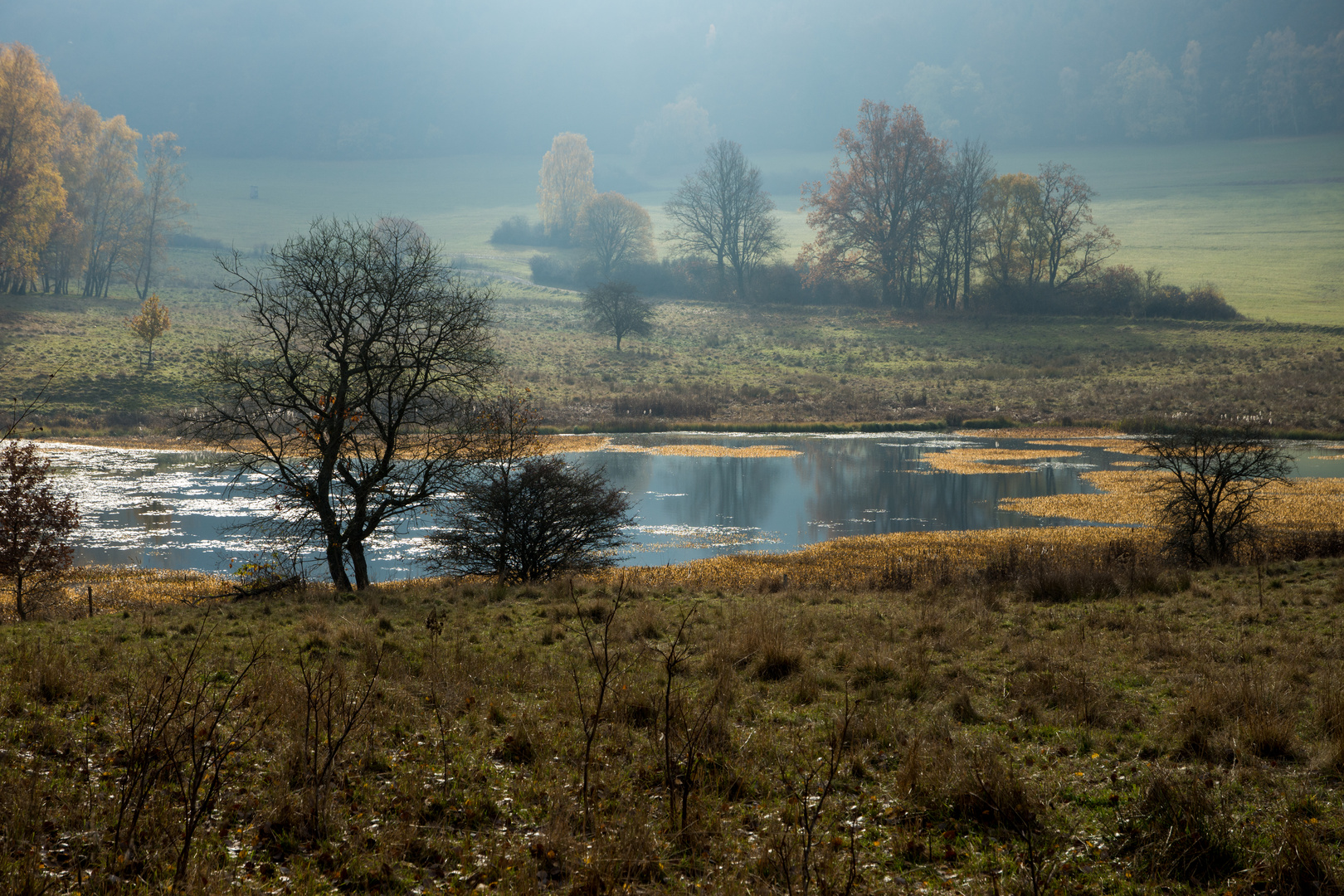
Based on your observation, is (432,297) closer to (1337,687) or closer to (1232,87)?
(1337,687)

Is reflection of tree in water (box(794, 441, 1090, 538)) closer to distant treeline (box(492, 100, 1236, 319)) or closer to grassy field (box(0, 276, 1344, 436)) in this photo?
grassy field (box(0, 276, 1344, 436))

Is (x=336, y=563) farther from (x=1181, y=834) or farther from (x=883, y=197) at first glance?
(x=883, y=197)

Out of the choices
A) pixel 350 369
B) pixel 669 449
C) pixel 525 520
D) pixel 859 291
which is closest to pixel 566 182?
pixel 859 291

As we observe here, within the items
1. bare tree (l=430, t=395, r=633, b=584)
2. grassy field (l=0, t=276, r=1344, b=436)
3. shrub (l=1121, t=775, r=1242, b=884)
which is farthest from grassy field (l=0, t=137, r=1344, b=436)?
shrub (l=1121, t=775, r=1242, b=884)

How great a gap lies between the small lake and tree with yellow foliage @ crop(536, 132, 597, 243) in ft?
247

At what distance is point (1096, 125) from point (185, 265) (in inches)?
7246

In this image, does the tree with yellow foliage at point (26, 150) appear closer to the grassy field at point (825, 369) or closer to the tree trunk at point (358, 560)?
the grassy field at point (825, 369)

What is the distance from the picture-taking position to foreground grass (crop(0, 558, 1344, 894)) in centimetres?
432

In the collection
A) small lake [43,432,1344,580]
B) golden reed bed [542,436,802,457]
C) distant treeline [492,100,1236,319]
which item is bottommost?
small lake [43,432,1344,580]

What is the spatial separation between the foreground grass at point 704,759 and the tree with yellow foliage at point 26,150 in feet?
187

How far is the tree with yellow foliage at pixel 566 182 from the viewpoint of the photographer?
363 feet

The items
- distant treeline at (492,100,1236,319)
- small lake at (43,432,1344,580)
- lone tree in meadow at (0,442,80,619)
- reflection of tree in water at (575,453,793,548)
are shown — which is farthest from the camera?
distant treeline at (492,100,1236,319)

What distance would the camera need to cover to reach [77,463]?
36.9m

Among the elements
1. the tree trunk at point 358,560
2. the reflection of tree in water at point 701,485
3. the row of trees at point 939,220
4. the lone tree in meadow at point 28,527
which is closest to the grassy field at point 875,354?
the row of trees at point 939,220
